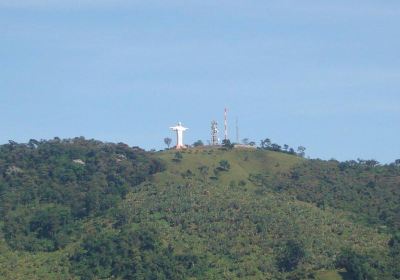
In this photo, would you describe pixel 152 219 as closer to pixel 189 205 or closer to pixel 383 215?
pixel 189 205

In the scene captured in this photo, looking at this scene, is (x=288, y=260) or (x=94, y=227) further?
(x=94, y=227)

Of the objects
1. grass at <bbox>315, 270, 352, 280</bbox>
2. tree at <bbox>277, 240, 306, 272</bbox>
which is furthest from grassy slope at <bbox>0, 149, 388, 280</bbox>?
tree at <bbox>277, 240, 306, 272</bbox>

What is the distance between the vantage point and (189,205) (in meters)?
119

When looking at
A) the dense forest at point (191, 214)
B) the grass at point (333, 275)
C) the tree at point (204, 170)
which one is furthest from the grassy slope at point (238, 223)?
the tree at point (204, 170)

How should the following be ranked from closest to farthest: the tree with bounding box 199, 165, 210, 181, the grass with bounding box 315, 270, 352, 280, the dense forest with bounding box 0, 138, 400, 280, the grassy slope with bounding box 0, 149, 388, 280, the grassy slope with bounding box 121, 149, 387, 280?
the grass with bounding box 315, 270, 352, 280 → the dense forest with bounding box 0, 138, 400, 280 → the grassy slope with bounding box 0, 149, 388, 280 → the grassy slope with bounding box 121, 149, 387, 280 → the tree with bounding box 199, 165, 210, 181

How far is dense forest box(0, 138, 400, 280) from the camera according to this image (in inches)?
4097

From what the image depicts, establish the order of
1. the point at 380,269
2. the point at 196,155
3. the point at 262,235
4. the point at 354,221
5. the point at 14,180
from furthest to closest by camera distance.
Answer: the point at 196,155 < the point at 14,180 < the point at 354,221 < the point at 262,235 < the point at 380,269

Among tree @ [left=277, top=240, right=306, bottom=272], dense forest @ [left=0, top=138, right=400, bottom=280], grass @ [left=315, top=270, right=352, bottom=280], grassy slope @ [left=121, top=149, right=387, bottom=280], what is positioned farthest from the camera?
grassy slope @ [left=121, top=149, right=387, bottom=280]

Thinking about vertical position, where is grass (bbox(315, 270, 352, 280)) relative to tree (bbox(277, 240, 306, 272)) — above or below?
below

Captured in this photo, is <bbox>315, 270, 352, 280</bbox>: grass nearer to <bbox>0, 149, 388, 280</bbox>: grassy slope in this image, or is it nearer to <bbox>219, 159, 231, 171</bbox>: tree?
<bbox>0, 149, 388, 280</bbox>: grassy slope

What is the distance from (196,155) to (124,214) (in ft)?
81.5

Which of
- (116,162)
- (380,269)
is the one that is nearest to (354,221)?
(380,269)

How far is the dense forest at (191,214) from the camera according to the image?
10406cm

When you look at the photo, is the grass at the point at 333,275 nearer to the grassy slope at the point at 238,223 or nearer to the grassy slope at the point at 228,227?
the grassy slope at the point at 228,227
